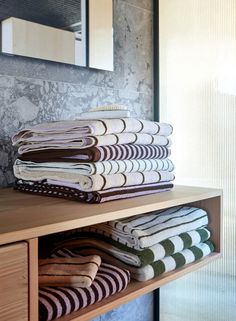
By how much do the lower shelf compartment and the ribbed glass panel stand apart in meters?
0.35

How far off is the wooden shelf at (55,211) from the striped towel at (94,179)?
0.12ft

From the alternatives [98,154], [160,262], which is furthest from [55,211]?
[160,262]

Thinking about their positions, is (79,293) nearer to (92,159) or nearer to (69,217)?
(69,217)

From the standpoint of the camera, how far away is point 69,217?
2.09 feet

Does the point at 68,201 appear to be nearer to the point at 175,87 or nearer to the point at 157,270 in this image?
the point at 157,270

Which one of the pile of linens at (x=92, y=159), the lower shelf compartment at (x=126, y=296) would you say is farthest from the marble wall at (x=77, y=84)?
the lower shelf compartment at (x=126, y=296)

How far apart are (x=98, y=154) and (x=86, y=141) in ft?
0.12

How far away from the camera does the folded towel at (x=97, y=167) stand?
79 cm

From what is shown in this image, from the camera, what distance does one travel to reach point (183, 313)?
1368 mm

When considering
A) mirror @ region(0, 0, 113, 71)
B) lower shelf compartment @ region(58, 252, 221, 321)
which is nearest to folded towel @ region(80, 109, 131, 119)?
mirror @ region(0, 0, 113, 71)

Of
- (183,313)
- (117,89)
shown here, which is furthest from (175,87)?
(183,313)

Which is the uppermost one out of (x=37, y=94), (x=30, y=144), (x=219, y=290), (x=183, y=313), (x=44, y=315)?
(x=37, y=94)

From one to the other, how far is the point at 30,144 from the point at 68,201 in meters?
0.19

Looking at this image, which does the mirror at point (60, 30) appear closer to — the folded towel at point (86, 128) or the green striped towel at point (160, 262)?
the folded towel at point (86, 128)
